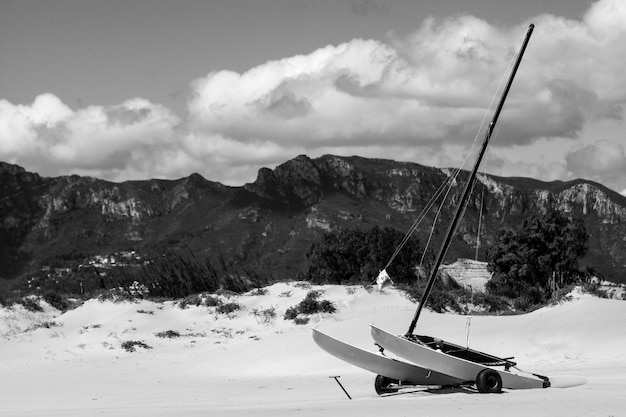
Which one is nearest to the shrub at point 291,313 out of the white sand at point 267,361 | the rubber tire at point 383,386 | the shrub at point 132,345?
the white sand at point 267,361

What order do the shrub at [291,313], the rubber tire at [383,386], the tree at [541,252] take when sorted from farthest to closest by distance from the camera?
the tree at [541,252] → the shrub at [291,313] → the rubber tire at [383,386]

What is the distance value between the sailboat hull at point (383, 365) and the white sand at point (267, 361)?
0.94 feet

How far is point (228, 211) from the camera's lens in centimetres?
18000

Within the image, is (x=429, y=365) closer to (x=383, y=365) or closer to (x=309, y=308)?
(x=383, y=365)

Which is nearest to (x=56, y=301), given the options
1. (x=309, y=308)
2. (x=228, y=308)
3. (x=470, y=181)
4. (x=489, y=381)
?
(x=228, y=308)

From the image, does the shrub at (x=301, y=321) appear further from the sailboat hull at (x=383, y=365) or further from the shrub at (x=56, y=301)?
the sailboat hull at (x=383, y=365)

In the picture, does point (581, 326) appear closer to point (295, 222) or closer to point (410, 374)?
point (410, 374)

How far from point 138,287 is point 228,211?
142m

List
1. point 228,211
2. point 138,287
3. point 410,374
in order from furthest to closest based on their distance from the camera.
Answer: point 228,211
point 138,287
point 410,374

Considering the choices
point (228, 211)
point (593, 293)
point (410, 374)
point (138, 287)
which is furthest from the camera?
point (228, 211)

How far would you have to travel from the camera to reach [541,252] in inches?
1849

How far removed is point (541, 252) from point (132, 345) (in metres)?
29.1

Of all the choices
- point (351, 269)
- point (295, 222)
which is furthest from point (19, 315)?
point (295, 222)

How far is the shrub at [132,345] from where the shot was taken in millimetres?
24828
